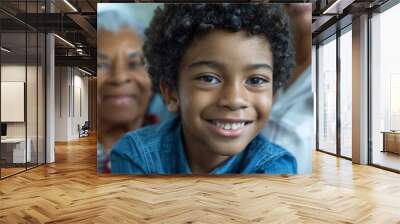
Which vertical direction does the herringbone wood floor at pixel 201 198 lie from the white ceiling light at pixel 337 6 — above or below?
below

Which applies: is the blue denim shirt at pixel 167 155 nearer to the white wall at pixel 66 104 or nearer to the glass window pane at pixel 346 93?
the glass window pane at pixel 346 93

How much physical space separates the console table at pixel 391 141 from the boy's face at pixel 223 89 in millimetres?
2866

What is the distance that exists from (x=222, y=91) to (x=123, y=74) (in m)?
1.59

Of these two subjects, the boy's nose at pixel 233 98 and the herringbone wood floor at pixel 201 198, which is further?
the boy's nose at pixel 233 98

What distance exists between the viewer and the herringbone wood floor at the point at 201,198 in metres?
4.02

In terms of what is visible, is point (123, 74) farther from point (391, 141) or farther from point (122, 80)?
point (391, 141)

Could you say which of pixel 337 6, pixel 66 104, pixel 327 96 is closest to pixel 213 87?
pixel 337 6

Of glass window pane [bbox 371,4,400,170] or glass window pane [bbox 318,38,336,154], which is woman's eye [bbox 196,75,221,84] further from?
glass window pane [bbox 318,38,336,154]

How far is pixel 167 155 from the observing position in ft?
20.3

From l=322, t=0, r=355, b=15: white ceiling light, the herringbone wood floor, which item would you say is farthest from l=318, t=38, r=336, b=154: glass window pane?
the herringbone wood floor

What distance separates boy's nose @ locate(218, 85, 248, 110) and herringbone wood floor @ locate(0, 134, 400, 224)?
1178 mm

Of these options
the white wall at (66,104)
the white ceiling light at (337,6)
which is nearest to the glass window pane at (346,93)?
the white ceiling light at (337,6)

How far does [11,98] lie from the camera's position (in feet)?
21.7

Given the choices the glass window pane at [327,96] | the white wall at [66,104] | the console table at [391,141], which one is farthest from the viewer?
the white wall at [66,104]
